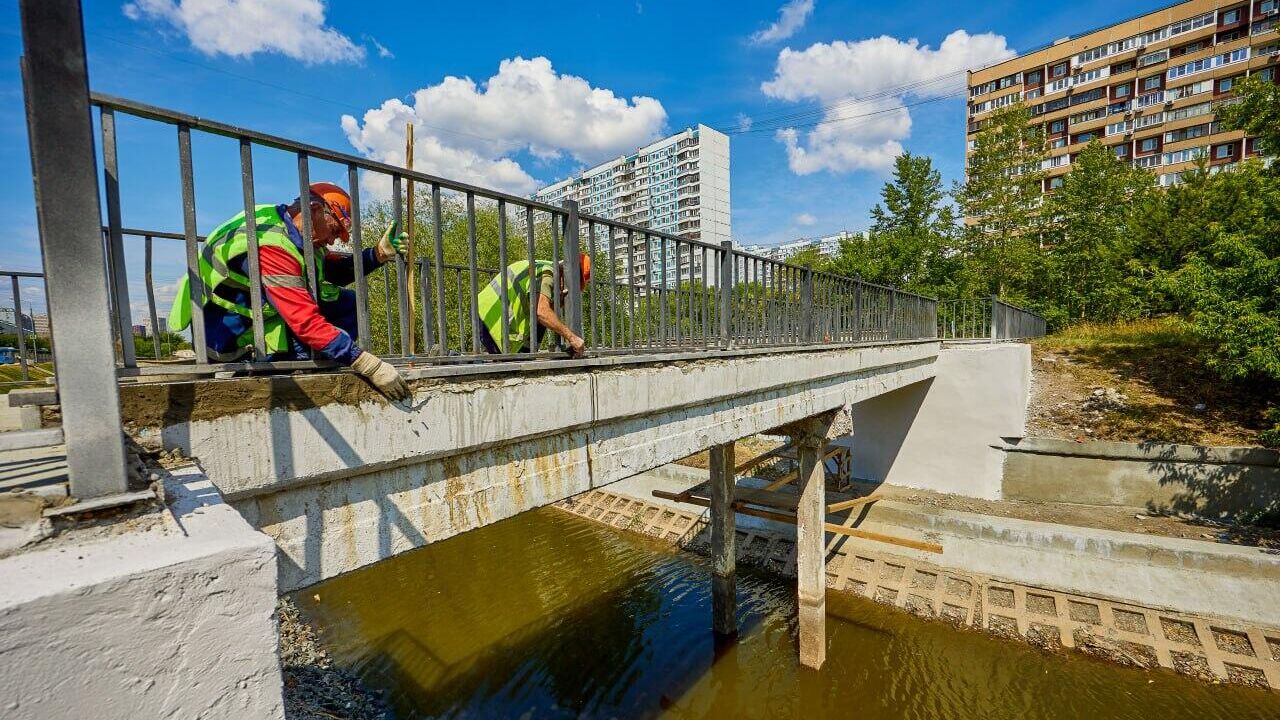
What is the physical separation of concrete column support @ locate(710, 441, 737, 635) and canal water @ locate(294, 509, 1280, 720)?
471mm

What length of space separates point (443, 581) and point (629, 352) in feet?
34.5

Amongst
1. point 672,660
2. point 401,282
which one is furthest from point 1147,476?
point 401,282

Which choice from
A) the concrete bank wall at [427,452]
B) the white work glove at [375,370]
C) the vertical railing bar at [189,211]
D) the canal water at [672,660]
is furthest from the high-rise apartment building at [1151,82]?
the vertical railing bar at [189,211]

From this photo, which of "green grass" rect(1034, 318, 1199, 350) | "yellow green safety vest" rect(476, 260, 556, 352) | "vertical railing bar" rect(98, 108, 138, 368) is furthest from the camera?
"green grass" rect(1034, 318, 1199, 350)

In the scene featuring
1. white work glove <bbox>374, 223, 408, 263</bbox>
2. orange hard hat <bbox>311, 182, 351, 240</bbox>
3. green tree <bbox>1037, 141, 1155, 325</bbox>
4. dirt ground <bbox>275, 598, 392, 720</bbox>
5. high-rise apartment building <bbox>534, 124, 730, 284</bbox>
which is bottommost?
dirt ground <bbox>275, 598, 392, 720</bbox>

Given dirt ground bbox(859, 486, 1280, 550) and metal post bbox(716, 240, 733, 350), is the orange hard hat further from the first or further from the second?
dirt ground bbox(859, 486, 1280, 550)

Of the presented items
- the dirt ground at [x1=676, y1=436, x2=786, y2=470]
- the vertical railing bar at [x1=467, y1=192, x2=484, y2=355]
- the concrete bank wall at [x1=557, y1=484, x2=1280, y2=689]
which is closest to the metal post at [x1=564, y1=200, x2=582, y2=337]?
the vertical railing bar at [x1=467, y1=192, x2=484, y2=355]

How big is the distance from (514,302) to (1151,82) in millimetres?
54867

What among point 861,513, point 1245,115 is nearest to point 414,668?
point 861,513

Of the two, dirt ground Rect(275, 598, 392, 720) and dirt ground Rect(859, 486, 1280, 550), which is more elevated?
dirt ground Rect(859, 486, 1280, 550)

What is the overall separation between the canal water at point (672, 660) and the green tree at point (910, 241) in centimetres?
1782

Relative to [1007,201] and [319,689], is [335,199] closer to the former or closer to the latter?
[319,689]

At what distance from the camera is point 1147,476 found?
1105 cm

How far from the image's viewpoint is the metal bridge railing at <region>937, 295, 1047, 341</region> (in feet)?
49.2
